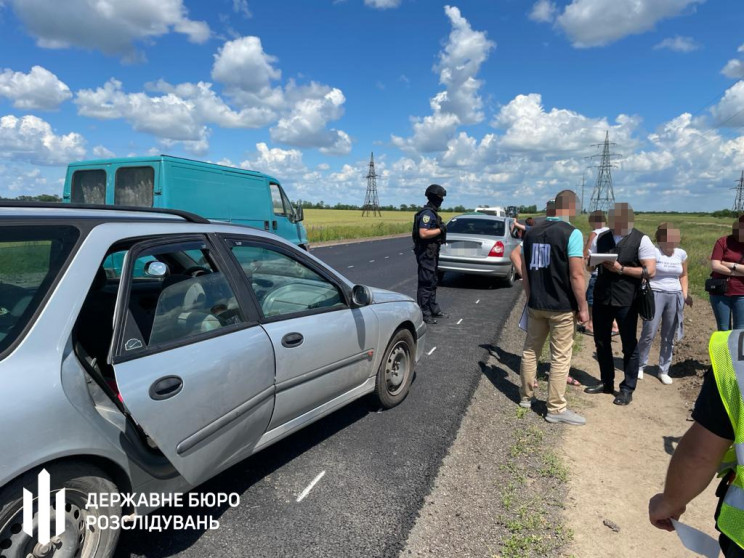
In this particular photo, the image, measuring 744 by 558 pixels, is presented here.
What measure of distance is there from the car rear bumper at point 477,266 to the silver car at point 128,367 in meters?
8.00

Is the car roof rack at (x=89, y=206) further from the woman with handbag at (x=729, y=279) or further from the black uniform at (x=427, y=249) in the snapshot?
the woman with handbag at (x=729, y=279)

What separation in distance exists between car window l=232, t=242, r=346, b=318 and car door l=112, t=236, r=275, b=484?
0.31m

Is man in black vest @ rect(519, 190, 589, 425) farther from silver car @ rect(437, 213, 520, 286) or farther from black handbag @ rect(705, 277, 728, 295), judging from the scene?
silver car @ rect(437, 213, 520, 286)

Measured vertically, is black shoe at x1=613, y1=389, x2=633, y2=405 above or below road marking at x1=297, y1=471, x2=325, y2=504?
below

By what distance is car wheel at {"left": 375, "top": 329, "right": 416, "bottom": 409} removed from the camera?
4102 millimetres

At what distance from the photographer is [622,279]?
454 cm

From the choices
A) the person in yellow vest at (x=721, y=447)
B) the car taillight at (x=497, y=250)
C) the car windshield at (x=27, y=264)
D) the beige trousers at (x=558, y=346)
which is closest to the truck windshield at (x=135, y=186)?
the car windshield at (x=27, y=264)

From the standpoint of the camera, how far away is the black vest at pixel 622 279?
4.50 meters

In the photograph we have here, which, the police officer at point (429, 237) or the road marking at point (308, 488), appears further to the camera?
the police officer at point (429, 237)

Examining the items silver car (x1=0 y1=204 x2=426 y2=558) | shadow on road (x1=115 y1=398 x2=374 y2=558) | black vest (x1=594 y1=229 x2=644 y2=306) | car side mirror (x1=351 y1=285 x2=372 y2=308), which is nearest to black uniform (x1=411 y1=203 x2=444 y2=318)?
black vest (x1=594 y1=229 x2=644 y2=306)

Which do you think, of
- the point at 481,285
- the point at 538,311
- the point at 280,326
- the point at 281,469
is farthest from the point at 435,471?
the point at 481,285

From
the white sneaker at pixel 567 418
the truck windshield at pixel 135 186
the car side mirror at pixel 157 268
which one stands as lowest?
the white sneaker at pixel 567 418

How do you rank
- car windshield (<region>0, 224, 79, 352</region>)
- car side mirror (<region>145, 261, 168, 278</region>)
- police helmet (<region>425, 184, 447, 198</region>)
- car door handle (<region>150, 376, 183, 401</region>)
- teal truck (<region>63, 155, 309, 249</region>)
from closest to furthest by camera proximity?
1. car windshield (<region>0, 224, 79, 352</region>)
2. car door handle (<region>150, 376, 183, 401</region>)
3. car side mirror (<region>145, 261, 168, 278</region>)
4. police helmet (<region>425, 184, 447, 198</region>)
5. teal truck (<region>63, 155, 309, 249</region>)

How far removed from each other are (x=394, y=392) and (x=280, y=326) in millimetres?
1777
